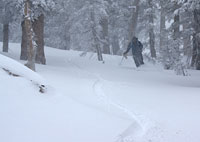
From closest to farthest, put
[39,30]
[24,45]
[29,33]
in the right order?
1. [29,33]
2. [39,30]
3. [24,45]

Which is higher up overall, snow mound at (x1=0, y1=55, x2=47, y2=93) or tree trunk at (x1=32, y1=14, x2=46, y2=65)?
tree trunk at (x1=32, y1=14, x2=46, y2=65)

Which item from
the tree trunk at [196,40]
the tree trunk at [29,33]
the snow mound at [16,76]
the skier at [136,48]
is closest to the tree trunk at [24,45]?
the tree trunk at [29,33]

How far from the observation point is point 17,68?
17.7 feet

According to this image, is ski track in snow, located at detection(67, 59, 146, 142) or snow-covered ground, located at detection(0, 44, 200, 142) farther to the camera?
ski track in snow, located at detection(67, 59, 146, 142)

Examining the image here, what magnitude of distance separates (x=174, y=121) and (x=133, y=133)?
1192mm

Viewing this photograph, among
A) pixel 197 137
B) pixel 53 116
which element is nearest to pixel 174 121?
pixel 197 137

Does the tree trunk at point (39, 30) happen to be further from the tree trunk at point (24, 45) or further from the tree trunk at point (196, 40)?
the tree trunk at point (196, 40)

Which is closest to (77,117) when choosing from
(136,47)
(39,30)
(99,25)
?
(39,30)

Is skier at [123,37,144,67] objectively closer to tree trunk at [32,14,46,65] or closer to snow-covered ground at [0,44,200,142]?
tree trunk at [32,14,46,65]

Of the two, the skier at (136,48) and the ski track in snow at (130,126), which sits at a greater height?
the skier at (136,48)

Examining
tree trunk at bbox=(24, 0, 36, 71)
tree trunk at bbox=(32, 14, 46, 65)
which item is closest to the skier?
tree trunk at bbox=(32, 14, 46, 65)

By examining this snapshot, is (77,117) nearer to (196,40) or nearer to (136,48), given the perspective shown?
(196,40)

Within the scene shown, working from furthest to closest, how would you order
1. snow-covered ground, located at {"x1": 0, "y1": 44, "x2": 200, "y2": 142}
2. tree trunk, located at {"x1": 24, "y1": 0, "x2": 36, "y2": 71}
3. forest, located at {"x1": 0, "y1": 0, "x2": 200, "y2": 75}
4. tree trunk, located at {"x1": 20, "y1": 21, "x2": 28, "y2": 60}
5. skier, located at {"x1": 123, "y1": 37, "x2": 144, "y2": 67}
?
skier, located at {"x1": 123, "y1": 37, "x2": 144, "y2": 67}
tree trunk, located at {"x1": 20, "y1": 21, "x2": 28, "y2": 60}
forest, located at {"x1": 0, "y1": 0, "x2": 200, "y2": 75}
tree trunk, located at {"x1": 24, "y1": 0, "x2": 36, "y2": 71}
snow-covered ground, located at {"x1": 0, "y1": 44, "x2": 200, "y2": 142}

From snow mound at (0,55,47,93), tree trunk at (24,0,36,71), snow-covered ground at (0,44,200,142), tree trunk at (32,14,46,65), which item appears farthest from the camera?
tree trunk at (32,14,46,65)
